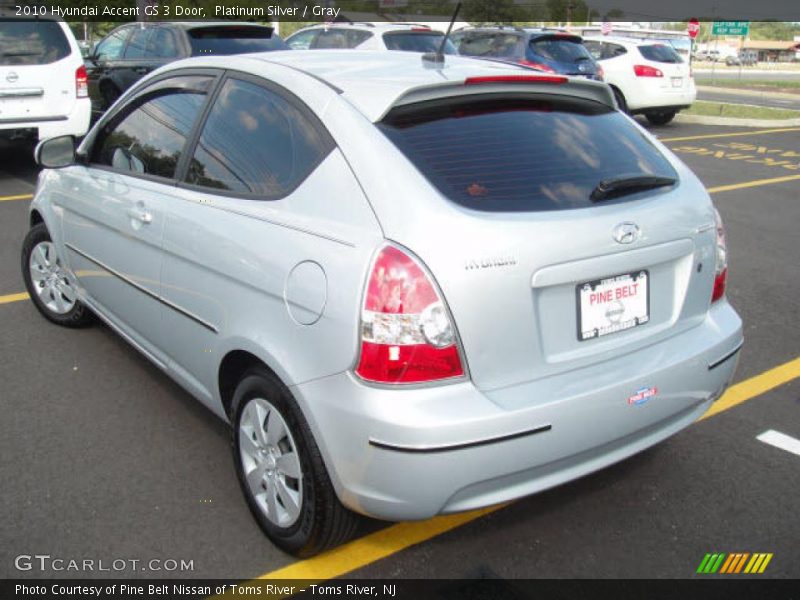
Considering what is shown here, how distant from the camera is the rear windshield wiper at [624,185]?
275 cm

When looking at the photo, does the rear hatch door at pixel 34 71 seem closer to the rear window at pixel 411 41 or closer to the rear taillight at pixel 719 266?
the rear window at pixel 411 41

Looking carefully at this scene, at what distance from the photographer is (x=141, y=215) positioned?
136 inches

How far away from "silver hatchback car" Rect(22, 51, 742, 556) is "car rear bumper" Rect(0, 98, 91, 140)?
252 inches

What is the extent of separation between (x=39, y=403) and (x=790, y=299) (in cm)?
493

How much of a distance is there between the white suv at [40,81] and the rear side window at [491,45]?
Result: 25.4 feet

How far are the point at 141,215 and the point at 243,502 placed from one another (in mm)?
1306

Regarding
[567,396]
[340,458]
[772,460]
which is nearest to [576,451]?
[567,396]

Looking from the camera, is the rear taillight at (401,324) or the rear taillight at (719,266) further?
the rear taillight at (719,266)

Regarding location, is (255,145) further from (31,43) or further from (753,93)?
(753,93)

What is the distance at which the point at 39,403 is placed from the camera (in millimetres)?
3896

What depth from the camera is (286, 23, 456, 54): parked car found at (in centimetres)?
1282

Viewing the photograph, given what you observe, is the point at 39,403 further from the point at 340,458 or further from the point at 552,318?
the point at 552,318

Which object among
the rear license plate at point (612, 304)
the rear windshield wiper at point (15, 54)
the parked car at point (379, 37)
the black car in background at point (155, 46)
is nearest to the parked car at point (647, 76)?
the parked car at point (379, 37)

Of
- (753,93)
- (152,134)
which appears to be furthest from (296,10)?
(152,134)
